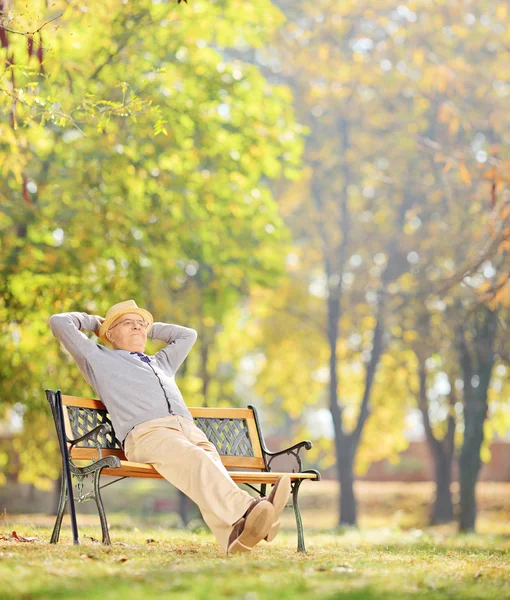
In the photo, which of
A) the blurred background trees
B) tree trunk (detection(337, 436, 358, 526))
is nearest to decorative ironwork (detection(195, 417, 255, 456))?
the blurred background trees

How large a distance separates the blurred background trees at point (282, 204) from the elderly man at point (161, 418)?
156cm

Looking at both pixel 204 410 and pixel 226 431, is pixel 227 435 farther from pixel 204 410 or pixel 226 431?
pixel 204 410

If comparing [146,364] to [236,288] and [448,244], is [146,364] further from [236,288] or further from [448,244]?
[448,244]

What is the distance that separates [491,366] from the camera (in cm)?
1392

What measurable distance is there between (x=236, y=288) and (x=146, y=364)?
302 inches

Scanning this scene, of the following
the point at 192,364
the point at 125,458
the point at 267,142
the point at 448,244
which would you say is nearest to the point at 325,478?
the point at 192,364

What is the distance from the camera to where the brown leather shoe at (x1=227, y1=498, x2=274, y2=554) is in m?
5.13

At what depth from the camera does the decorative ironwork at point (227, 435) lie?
6.95m

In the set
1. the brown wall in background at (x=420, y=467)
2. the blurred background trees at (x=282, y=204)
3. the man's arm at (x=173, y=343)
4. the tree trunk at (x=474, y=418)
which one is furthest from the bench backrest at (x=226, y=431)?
the brown wall in background at (x=420, y=467)

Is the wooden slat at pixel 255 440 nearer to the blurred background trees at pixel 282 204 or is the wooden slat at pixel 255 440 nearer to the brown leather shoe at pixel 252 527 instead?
the brown leather shoe at pixel 252 527

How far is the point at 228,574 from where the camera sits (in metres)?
4.47

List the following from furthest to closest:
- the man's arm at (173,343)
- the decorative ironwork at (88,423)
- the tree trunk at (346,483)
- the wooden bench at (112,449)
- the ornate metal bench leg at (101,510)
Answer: the tree trunk at (346,483) → the man's arm at (173,343) → the decorative ironwork at (88,423) → the wooden bench at (112,449) → the ornate metal bench leg at (101,510)

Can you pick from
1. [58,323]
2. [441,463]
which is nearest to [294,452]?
[58,323]

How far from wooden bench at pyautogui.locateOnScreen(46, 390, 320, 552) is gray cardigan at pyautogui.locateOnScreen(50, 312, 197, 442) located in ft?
0.62
